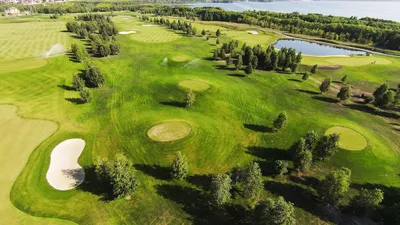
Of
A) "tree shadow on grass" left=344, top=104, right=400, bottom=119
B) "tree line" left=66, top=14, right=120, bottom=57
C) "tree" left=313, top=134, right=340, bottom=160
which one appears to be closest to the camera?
"tree" left=313, top=134, right=340, bottom=160

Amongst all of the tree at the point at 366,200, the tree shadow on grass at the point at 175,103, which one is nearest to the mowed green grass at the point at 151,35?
the tree shadow on grass at the point at 175,103

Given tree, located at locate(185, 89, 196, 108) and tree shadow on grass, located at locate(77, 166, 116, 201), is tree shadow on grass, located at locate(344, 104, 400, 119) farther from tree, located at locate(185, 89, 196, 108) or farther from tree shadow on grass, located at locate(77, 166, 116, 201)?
tree shadow on grass, located at locate(77, 166, 116, 201)

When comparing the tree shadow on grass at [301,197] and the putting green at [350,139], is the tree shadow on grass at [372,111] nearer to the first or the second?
the putting green at [350,139]

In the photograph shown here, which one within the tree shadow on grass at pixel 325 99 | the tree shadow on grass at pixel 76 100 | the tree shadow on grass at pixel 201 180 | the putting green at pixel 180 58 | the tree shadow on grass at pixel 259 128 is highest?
the putting green at pixel 180 58

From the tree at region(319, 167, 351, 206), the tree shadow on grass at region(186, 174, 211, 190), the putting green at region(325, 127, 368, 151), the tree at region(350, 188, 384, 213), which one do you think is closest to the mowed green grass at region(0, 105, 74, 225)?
the tree shadow on grass at region(186, 174, 211, 190)

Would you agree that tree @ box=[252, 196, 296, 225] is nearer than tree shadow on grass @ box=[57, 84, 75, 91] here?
Yes

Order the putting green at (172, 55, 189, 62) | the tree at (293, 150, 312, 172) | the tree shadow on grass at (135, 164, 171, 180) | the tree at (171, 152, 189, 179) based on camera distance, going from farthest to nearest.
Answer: the putting green at (172, 55, 189, 62) < the tree shadow on grass at (135, 164, 171, 180) < the tree at (293, 150, 312, 172) < the tree at (171, 152, 189, 179)

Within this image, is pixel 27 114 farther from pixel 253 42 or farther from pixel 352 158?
pixel 253 42

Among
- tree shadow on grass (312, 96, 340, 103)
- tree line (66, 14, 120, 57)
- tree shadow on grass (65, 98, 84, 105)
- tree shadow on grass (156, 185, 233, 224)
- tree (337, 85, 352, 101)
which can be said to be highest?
tree line (66, 14, 120, 57)
